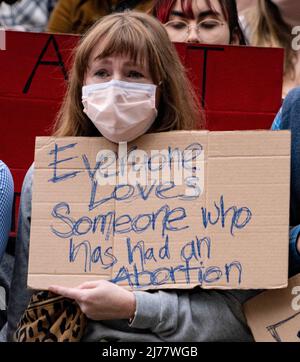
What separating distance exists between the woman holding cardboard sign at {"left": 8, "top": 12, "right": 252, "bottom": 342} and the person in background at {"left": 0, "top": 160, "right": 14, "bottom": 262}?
4 cm

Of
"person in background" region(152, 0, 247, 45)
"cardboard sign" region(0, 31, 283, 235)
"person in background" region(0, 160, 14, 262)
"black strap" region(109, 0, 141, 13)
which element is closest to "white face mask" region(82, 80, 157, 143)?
"person in background" region(0, 160, 14, 262)

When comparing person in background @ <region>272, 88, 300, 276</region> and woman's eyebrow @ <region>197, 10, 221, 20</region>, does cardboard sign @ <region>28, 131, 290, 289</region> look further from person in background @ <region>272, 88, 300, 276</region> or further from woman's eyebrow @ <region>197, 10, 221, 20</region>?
woman's eyebrow @ <region>197, 10, 221, 20</region>

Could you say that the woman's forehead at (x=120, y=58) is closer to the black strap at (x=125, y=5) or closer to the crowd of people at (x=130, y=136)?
the crowd of people at (x=130, y=136)

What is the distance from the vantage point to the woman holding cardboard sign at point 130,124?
8.16ft

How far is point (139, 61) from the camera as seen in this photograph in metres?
2.70

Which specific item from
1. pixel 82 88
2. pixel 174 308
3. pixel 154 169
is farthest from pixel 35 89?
pixel 174 308

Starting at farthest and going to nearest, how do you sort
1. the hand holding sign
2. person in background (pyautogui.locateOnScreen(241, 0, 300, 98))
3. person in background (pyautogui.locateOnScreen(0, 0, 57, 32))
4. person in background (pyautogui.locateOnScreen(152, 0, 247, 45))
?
person in background (pyautogui.locateOnScreen(0, 0, 57, 32)) < person in background (pyautogui.locateOnScreen(241, 0, 300, 98)) < person in background (pyautogui.locateOnScreen(152, 0, 247, 45)) < the hand holding sign

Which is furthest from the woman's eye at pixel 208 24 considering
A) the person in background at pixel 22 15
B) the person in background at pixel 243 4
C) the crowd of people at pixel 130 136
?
the person in background at pixel 22 15

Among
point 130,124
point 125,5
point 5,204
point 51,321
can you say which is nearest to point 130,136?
point 130,124

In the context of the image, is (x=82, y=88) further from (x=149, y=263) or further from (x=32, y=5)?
(x=32, y=5)

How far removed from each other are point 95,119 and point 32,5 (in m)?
1.91

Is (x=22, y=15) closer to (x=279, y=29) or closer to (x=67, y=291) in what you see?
(x=279, y=29)

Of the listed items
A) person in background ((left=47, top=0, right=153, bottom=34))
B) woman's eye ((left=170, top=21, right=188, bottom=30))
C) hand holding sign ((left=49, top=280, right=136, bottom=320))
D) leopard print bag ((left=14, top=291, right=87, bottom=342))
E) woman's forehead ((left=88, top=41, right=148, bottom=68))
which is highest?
person in background ((left=47, top=0, right=153, bottom=34))

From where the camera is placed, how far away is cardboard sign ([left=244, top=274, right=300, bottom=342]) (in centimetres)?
252
